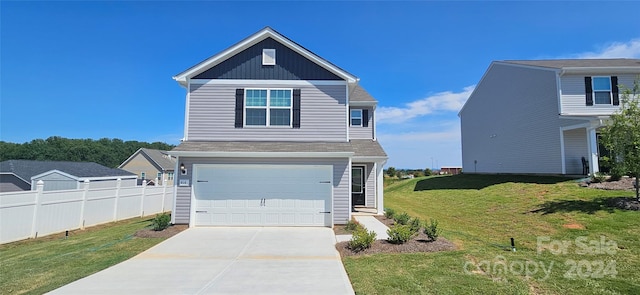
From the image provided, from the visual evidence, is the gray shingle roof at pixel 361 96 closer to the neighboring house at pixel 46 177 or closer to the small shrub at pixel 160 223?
the small shrub at pixel 160 223

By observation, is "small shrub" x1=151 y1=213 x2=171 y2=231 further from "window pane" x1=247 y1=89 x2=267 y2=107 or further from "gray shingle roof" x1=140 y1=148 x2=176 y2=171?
"gray shingle roof" x1=140 y1=148 x2=176 y2=171

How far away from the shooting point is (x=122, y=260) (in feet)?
23.5

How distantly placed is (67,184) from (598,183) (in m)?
35.0

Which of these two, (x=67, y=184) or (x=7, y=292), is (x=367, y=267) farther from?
(x=67, y=184)

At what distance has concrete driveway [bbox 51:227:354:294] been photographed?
17.6 ft

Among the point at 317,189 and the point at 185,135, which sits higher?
the point at 185,135

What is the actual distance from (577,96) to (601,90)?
1491mm

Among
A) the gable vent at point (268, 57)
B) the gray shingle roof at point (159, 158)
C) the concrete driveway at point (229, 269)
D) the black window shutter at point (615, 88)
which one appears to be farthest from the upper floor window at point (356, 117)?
the gray shingle roof at point (159, 158)

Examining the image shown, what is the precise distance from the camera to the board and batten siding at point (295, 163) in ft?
36.2

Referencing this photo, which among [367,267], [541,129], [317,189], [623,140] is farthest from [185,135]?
[541,129]

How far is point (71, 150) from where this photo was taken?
7444 centimetres

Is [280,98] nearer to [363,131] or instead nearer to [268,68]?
[268,68]

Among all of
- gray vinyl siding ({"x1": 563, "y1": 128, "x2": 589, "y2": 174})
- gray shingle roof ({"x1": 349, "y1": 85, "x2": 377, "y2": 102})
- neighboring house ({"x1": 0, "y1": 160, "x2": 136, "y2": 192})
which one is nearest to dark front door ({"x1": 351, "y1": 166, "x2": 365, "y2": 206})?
gray shingle roof ({"x1": 349, "y1": 85, "x2": 377, "y2": 102})

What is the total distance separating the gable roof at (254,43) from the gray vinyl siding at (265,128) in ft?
1.74
